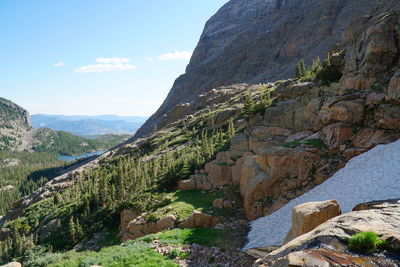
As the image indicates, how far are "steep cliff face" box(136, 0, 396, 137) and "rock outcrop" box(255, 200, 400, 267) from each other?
119 m

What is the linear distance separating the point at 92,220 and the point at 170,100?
137m

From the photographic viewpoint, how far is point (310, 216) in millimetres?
13172

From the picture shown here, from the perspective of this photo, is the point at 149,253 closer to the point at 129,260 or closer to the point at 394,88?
the point at 129,260

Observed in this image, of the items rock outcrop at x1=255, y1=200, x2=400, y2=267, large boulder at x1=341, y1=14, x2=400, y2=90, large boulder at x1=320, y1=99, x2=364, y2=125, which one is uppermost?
large boulder at x1=341, y1=14, x2=400, y2=90

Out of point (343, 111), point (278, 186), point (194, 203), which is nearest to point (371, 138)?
point (343, 111)

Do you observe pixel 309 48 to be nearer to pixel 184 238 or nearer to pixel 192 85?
pixel 192 85

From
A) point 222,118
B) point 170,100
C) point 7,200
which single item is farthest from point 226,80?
point 7,200

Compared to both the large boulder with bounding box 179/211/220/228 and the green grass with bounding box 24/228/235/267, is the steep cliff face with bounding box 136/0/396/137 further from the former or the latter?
the green grass with bounding box 24/228/235/267

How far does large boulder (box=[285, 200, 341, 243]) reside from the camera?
13.1 meters

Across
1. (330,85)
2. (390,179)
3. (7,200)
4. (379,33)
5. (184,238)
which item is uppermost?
(379,33)

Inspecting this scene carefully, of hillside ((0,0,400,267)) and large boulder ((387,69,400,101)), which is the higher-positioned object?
large boulder ((387,69,400,101))

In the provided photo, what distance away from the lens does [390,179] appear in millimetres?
17094

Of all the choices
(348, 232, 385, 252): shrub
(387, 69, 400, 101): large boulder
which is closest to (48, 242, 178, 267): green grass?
(348, 232, 385, 252): shrub

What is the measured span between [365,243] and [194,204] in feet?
74.2
